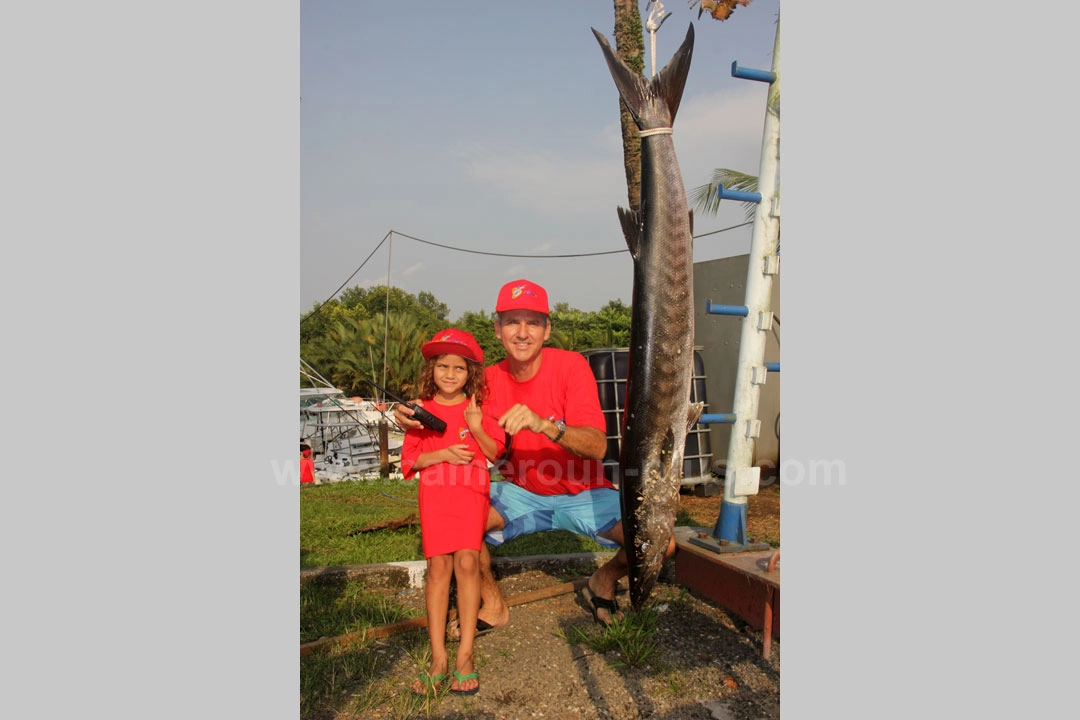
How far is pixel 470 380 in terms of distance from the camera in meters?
3.23

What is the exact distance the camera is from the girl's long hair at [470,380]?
3.21m

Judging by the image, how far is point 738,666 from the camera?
10.5 ft

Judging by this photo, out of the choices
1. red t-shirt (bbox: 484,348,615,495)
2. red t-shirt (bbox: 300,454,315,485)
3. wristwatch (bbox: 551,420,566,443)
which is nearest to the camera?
wristwatch (bbox: 551,420,566,443)

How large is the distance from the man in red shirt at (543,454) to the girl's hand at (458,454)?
0.21 metres

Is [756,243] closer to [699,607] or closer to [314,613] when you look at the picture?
[699,607]

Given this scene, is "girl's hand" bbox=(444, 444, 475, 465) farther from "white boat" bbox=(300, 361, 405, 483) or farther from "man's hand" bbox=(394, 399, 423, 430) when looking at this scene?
"white boat" bbox=(300, 361, 405, 483)

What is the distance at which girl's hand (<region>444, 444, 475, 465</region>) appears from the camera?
3.07 meters

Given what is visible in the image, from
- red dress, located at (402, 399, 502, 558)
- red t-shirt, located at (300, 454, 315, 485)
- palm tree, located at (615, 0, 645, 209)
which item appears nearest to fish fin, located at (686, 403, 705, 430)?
palm tree, located at (615, 0, 645, 209)

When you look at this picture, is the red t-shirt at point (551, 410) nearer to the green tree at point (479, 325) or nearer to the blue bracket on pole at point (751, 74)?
the green tree at point (479, 325)

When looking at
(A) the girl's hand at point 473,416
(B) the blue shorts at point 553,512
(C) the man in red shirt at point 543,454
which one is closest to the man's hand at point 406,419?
(C) the man in red shirt at point 543,454

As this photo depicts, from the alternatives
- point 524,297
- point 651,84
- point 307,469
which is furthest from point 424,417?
point 307,469

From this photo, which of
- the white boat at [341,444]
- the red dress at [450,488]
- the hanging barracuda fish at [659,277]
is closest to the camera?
the hanging barracuda fish at [659,277]

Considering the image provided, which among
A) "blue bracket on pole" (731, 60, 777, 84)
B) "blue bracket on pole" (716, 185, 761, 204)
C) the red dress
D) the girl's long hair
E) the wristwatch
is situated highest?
"blue bracket on pole" (731, 60, 777, 84)

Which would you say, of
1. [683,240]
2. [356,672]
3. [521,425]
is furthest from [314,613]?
[683,240]
